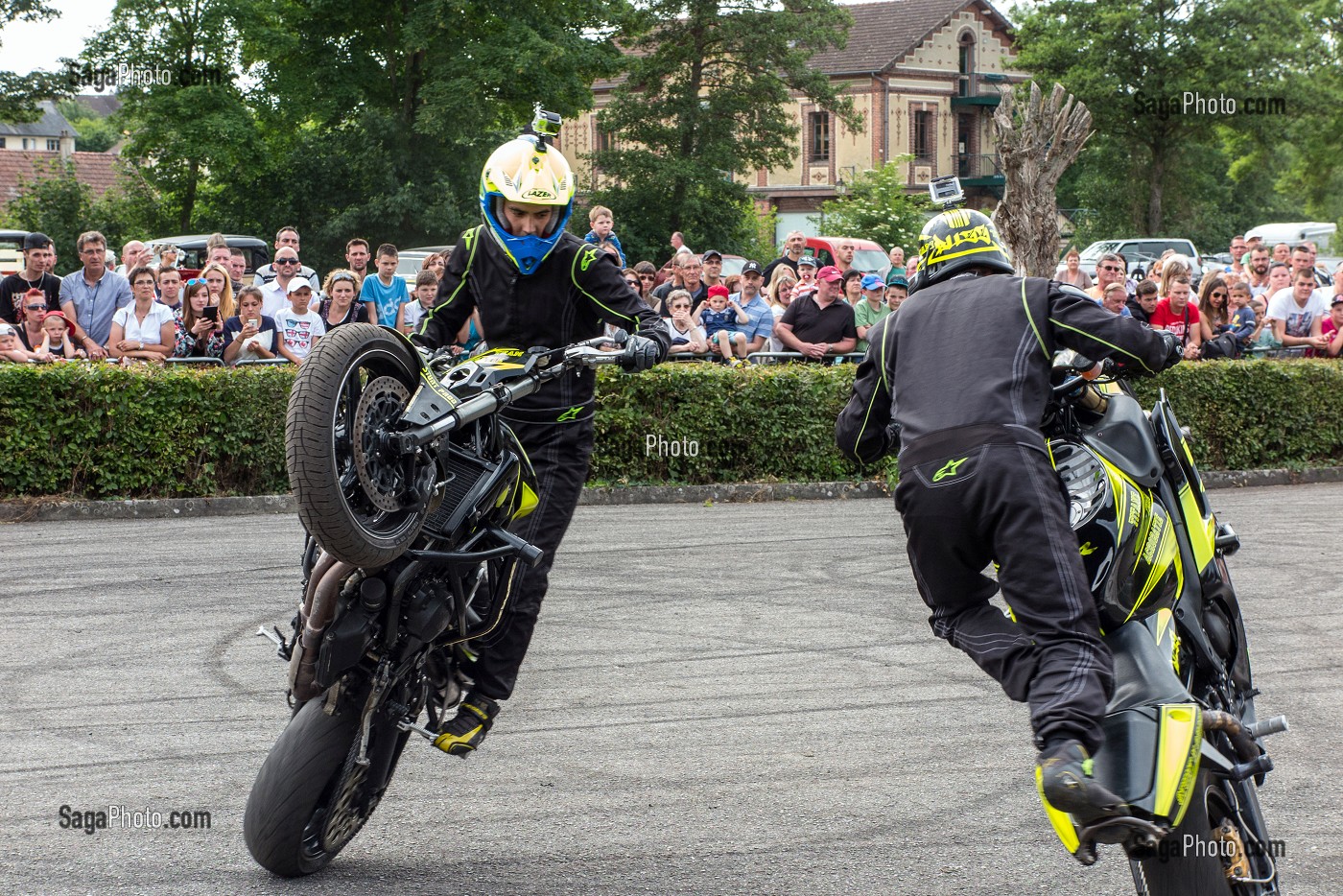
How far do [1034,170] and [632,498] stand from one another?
7.96m

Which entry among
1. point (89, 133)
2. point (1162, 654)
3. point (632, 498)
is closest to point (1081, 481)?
point (1162, 654)

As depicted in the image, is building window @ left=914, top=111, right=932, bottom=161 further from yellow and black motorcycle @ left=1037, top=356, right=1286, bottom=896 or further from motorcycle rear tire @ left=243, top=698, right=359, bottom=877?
motorcycle rear tire @ left=243, top=698, right=359, bottom=877

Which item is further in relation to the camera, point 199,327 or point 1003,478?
point 199,327

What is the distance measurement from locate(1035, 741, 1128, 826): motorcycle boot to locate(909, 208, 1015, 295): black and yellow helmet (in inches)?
53.6

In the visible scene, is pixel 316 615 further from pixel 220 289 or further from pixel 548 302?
pixel 220 289

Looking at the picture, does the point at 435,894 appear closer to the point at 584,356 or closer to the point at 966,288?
the point at 584,356

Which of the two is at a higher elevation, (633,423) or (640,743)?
(633,423)

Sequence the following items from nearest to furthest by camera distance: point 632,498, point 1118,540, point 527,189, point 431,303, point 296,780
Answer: point 1118,540, point 296,780, point 527,189, point 431,303, point 632,498

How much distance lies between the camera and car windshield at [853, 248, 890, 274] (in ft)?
111

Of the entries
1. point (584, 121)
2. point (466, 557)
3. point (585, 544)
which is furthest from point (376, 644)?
point (584, 121)

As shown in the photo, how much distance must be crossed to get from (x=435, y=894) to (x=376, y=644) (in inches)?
28.0

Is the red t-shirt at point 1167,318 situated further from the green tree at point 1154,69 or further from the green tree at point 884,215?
the green tree at point 1154,69

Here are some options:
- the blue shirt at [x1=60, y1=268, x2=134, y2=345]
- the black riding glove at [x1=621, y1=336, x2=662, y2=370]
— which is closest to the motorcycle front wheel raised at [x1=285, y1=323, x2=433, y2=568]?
the black riding glove at [x1=621, y1=336, x2=662, y2=370]

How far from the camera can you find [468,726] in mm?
4539
